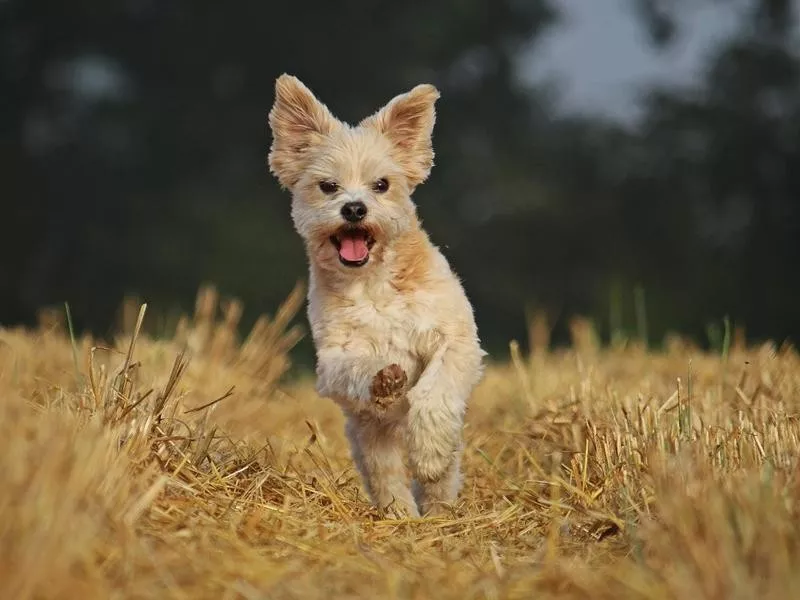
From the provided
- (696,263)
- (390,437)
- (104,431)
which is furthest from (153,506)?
(696,263)

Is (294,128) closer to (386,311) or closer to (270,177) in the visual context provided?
(386,311)

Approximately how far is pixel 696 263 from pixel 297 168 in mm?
13985

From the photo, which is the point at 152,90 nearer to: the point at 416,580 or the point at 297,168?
the point at 297,168

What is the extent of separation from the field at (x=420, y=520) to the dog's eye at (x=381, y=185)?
46.1 inches

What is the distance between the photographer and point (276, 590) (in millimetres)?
3418

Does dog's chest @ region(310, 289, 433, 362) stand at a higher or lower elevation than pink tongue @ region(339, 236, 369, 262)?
lower

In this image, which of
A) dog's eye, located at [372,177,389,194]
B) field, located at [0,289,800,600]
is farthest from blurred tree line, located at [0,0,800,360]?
dog's eye, located at [372,177,389,194]

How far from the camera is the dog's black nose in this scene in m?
5.21

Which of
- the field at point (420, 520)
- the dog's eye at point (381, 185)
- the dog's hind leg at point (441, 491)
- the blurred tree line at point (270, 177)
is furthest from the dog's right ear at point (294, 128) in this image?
the blurred tree line at point (270, 177)

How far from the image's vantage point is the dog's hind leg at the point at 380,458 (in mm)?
5254

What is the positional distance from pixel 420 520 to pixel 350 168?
169 cm

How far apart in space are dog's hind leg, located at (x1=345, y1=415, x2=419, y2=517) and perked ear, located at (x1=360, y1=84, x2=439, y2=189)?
1197 mm

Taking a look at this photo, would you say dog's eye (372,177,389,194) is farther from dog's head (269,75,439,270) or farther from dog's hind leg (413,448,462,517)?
dog's hind leg (413,448,462,517)

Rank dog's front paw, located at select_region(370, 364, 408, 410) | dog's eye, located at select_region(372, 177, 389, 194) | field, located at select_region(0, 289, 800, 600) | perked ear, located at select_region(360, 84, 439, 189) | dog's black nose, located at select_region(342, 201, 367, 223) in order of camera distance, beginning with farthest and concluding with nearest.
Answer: perked ear, located at select_region(360, 84, 439, 189), dog's eye, located at select_region(372, 177, 389, 194), dog's black nose, located at select_region(342, 201, 367, 223), dog's front paw, located at select_region(370, 364, 408, 410), field, located at select_region(0, 289, 800, 600)
